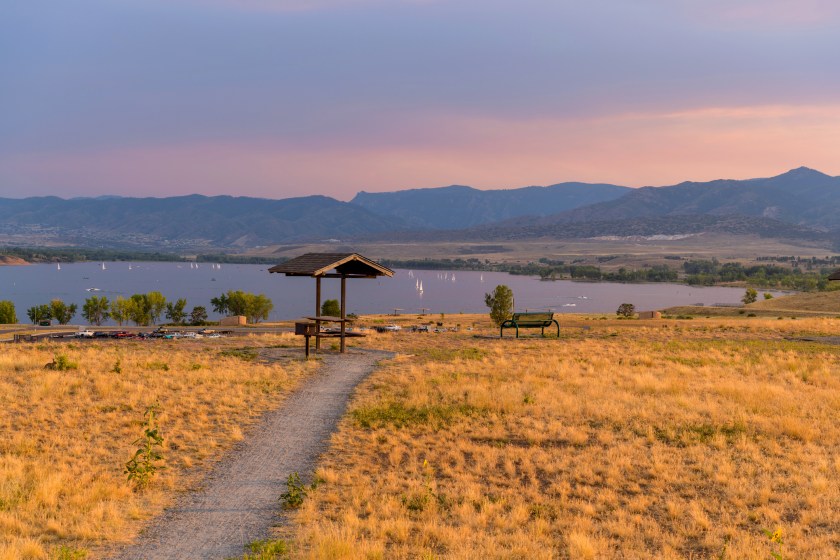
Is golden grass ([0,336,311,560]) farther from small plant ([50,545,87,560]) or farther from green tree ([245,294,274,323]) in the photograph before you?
green tree ([245,294,274,323])

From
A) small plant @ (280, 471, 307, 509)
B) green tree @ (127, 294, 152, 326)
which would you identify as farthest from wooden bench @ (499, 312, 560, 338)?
green tree @ (127, 294, 152, 326)

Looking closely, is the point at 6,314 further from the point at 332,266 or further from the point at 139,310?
the point at 332,266

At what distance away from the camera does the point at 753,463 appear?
12500 millimetres

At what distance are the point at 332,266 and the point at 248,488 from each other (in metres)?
15.0

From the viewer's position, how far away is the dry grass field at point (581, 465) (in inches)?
357

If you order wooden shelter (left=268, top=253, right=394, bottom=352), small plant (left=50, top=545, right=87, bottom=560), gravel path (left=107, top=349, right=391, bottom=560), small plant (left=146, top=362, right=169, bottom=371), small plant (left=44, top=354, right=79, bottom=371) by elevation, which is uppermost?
wooden shelter (left=268, top=253, right=394, bottom=352)

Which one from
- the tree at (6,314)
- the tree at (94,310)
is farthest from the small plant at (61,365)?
the tree at (94,310)

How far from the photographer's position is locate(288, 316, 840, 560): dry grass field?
29.7 feet

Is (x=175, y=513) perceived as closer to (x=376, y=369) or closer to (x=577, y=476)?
(x=577, y=476)

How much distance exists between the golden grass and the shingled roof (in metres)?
4.04

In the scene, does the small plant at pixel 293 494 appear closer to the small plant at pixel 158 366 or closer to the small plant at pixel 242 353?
the small plant at pixel 158 366

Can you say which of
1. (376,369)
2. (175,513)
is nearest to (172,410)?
(175,513)

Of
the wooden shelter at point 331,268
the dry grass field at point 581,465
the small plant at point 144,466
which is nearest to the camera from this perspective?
the dry grass field at point 581,465

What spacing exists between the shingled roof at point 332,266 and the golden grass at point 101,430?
4.04 m
